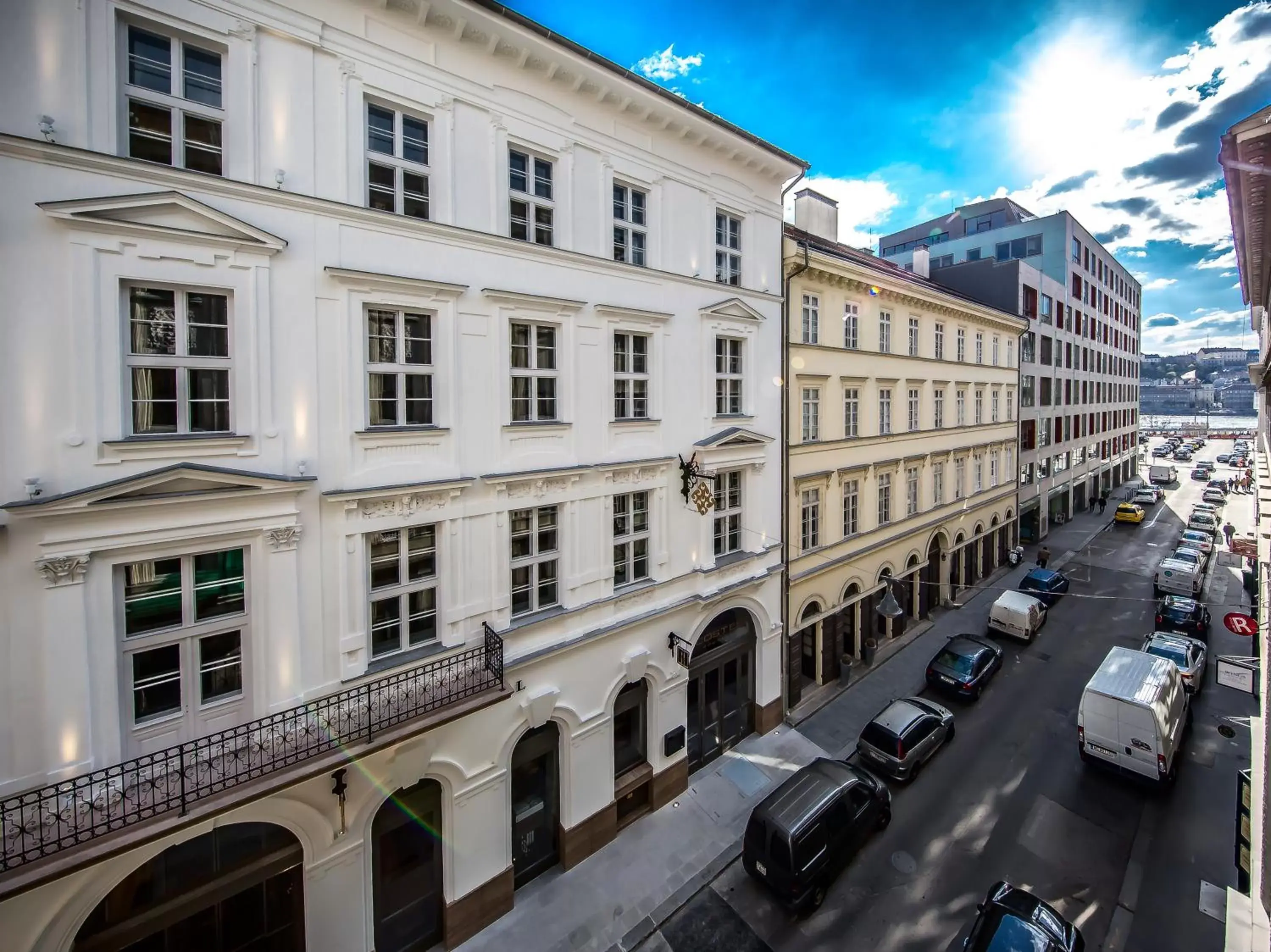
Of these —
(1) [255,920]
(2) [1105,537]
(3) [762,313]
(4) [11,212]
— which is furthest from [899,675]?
(2) [1105,537]

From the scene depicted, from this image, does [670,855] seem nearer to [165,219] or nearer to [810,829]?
[810,829]

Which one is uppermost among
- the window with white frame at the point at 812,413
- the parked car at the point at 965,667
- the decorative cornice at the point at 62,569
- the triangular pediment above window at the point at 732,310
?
the triangular pediment above window at the point at 732,310

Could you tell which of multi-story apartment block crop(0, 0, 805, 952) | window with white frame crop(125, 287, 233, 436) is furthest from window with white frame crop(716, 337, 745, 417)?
window with white frame crop(125, 287, 233, 436)

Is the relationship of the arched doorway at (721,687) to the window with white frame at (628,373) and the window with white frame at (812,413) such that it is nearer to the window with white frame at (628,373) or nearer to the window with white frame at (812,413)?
the window with white frame at (812,413)

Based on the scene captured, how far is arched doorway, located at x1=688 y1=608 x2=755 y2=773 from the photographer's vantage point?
13227 mm

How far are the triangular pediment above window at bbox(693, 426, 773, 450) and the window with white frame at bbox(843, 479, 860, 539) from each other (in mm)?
4867

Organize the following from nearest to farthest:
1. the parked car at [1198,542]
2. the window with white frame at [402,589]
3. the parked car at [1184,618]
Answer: the window with white frame at [402,589], the parked car at [1184,618], the parked car at [1198,542]

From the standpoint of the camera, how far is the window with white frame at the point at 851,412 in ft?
55.3

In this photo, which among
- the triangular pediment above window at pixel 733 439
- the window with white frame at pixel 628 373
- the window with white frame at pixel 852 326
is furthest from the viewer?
the window with white frame at pixel 852 326

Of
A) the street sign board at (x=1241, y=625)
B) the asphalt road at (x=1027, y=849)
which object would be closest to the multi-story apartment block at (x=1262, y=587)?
the street sign board at (x=1241, y=625)

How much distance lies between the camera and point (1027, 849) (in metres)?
11.1

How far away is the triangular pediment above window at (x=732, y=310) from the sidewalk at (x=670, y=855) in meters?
10.5

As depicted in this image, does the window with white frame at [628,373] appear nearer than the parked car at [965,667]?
Yes

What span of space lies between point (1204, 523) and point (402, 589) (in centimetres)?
4337
